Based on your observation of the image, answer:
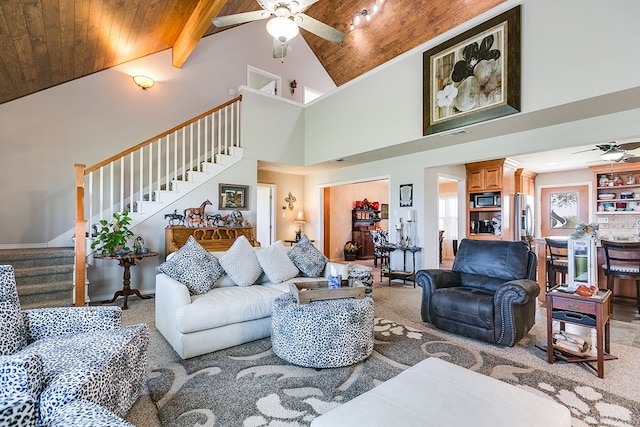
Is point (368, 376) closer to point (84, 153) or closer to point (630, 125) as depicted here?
point (630, 125)

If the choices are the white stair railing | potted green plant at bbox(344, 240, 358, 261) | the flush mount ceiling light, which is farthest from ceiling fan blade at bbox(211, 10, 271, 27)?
potted green plant at bbox(344, 240, 358, 261)

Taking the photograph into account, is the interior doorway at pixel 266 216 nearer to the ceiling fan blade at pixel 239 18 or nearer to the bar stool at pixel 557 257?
the ceiling fan blade at pixel 239 18

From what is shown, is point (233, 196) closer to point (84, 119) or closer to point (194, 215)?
point (194, 215)

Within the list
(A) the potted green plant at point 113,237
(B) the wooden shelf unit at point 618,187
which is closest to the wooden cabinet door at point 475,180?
(B) the wooden shelf unit at point 618,187

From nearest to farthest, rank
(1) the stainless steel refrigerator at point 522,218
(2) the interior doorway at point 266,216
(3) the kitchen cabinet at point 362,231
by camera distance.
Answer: (1) the stainless steel refrigerator at point 522,218
(2) the interior doorway at point 266,216
(3) the kitchen cabinet at point 362,231

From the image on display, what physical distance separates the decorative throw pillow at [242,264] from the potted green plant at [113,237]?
1.89 meters

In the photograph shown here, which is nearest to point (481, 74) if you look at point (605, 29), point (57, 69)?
point (605, 29)

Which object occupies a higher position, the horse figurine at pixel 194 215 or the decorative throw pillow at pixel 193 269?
the horse figurine at pixel 194 215

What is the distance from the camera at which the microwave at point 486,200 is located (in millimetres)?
6508

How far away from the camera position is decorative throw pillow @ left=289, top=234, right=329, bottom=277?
385 centimetres

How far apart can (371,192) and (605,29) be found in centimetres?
767

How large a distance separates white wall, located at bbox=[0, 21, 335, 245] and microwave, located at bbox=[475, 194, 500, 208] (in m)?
4.09

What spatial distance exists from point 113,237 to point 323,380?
360 centimetres

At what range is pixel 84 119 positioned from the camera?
5.50 m
